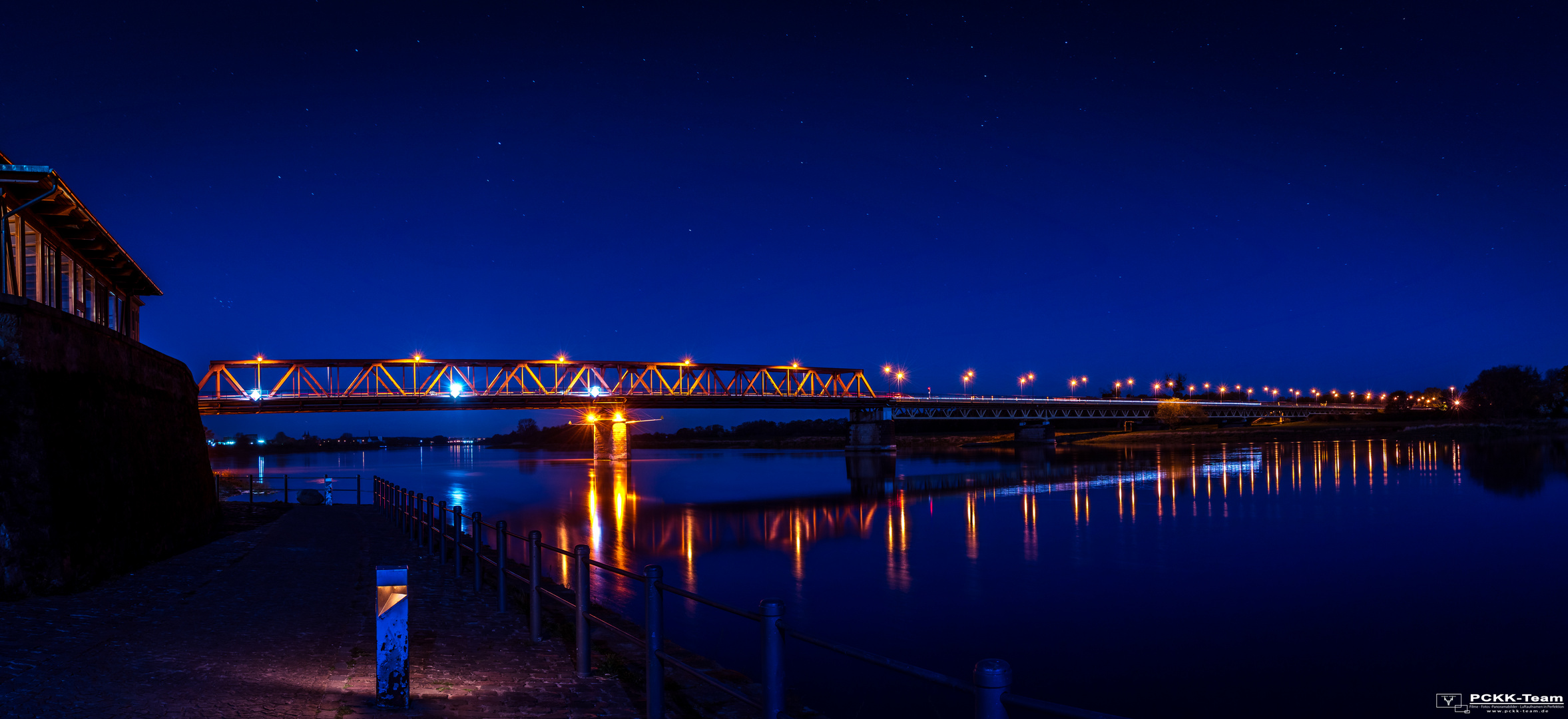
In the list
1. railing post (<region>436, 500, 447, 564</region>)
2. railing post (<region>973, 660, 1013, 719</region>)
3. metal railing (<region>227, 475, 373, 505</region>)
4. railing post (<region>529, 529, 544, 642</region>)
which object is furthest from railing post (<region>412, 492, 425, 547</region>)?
railing post (<region>973, 660, 1013, 719</region>)

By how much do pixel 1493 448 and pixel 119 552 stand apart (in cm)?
10839

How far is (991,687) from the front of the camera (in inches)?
156

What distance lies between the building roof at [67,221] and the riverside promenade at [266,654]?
832 cm

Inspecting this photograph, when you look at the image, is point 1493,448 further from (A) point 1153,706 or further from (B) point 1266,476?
(A) point 1153,706

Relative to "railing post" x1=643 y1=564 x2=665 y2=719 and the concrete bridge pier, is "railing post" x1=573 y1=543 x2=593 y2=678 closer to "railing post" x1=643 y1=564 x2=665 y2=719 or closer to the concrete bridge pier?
"railing post" x1=643 y1=564 x2=665 y2=719

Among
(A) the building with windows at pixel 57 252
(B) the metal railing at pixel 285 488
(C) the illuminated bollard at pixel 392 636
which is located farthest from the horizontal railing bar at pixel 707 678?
(B) the metal railing at pixel 285 488

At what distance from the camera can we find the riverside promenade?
7.62 meters

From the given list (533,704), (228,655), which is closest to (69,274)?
(228,655)

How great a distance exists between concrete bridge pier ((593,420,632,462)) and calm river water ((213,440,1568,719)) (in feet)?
223

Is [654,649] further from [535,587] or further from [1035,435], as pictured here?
[1035,435]

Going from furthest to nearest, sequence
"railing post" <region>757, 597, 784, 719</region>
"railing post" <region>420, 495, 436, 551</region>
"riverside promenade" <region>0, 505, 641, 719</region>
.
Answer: "railing post" <region>420, 495, 436, 551</region>
"riverside promenade" <region>0, 505, 641, 719</region>
"railing post" <region>757, 597, 784, 719</region>

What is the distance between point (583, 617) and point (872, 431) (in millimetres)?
127997

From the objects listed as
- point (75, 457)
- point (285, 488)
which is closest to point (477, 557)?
point (75, 457)

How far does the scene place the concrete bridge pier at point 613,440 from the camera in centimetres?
12181
